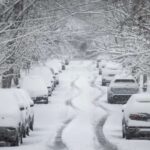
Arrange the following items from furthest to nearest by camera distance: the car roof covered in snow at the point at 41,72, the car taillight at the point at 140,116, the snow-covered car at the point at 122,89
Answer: the car roof covered in snow at the point at 41,72 → the snow-covered car at the point at 122,89 → the car taillight at the point at 140,116

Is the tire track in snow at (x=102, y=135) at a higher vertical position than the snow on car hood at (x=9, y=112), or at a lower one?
lower

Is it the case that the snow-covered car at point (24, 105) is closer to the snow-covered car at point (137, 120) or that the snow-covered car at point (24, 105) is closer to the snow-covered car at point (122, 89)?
the snow-covered car at point (137, 120)

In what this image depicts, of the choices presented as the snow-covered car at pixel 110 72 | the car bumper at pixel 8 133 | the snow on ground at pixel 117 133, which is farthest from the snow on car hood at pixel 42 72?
the car bumper at pixel 8 133

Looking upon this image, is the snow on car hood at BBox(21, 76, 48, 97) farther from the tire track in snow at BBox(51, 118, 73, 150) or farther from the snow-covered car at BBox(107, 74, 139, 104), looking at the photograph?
the tire track in snow at BBox(51, 118, 73, 150)

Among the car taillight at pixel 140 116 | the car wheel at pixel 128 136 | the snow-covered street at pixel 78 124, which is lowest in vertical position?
the snow-covered street at pixel 78 124

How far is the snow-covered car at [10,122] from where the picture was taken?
2114 cm

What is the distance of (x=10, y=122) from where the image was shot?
21.2 m

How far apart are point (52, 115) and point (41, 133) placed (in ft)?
30.5

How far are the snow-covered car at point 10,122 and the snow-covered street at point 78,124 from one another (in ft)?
1.25

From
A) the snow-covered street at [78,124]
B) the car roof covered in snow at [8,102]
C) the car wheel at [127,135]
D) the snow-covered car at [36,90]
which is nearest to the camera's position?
the car roof covered in snow at [8,102]

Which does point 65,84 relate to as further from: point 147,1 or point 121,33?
point 147,1

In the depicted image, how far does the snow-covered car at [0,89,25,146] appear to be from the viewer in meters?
21.1

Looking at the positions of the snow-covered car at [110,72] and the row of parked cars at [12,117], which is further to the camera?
the snow-covered car at [110,72]

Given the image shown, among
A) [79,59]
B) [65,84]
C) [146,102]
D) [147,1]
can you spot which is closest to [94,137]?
[146,102]
